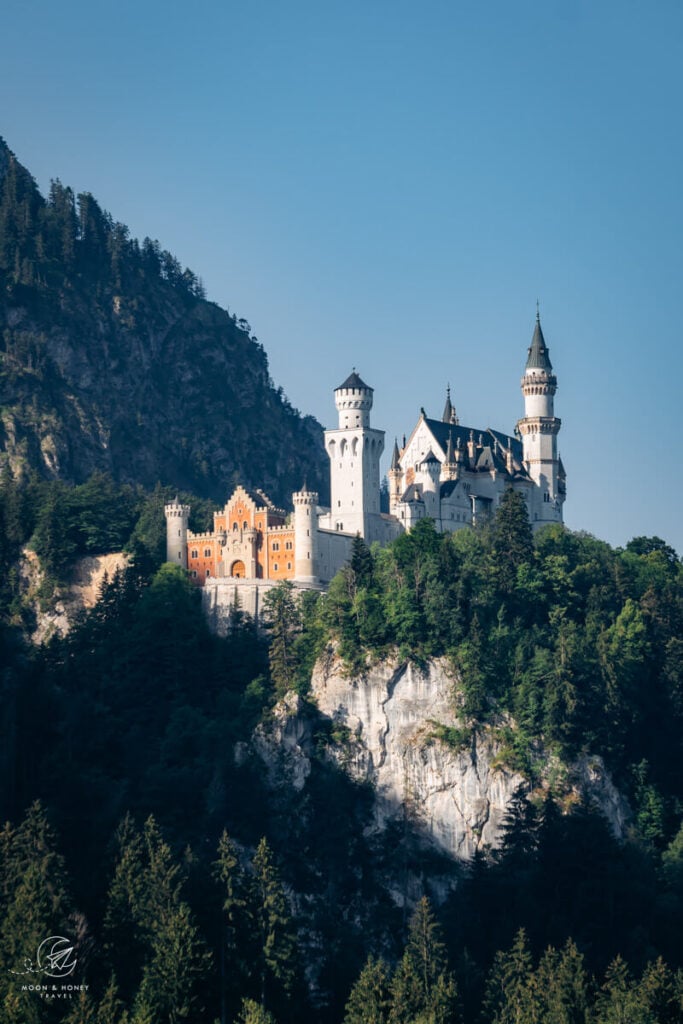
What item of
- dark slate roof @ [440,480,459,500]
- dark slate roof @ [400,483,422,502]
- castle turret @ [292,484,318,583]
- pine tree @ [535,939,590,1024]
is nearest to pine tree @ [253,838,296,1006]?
pine tree @ [535,939,590,1024]

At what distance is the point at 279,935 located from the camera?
8844 centimetres

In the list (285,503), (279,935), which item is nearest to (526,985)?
(279,935)

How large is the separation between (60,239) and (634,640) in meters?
80.2

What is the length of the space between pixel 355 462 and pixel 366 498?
216cm

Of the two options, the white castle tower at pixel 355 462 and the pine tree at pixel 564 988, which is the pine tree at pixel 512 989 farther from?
the white castle tower at pixel 355 462

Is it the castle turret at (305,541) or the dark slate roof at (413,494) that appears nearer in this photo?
the castle turret at (305,541)

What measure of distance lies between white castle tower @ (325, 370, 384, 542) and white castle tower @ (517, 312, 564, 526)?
43.2ft

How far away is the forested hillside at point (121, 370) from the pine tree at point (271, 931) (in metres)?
72.1

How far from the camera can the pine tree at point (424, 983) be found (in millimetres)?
83562

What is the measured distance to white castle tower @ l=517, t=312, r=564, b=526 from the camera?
434 ft

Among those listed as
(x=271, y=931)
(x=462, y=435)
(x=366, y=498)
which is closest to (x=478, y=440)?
(x=462, y=435)

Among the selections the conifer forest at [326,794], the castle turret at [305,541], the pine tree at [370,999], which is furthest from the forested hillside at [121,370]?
the pine tree at [370,999]

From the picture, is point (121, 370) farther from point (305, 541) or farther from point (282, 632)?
point (282, 632)

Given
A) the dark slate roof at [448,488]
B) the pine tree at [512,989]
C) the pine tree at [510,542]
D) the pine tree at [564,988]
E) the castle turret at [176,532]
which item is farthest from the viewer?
the dark slate roof at [448,488]
